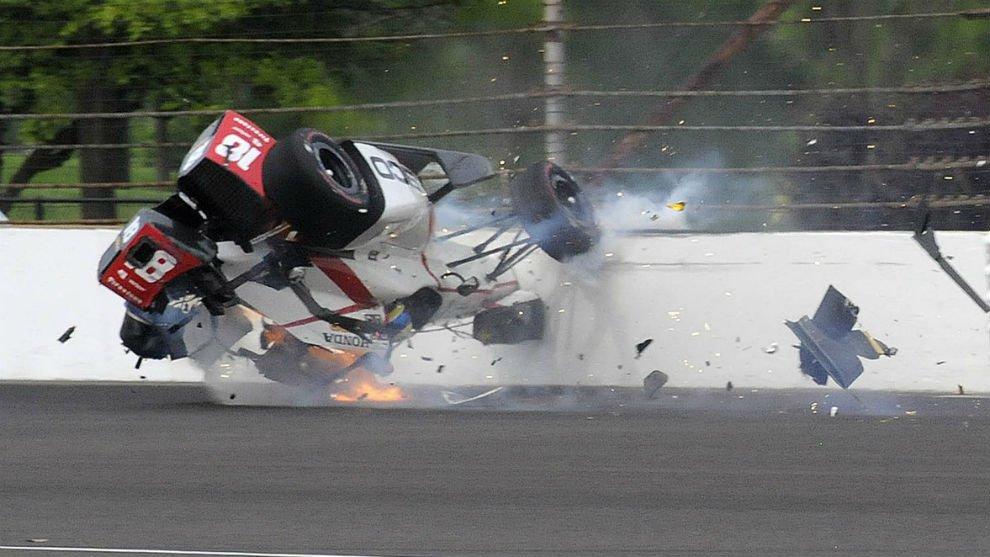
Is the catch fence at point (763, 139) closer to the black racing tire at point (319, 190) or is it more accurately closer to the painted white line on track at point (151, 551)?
the black racing tire at point (319, 190)

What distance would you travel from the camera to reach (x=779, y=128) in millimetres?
8727

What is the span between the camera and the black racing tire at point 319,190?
6805 millimetres

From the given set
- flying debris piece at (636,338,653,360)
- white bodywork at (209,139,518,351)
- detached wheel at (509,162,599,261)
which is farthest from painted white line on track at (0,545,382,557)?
flying debris piece at (636,338,653,360)

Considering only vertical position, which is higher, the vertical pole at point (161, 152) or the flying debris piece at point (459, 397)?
the vertical pole at point (161, 152)

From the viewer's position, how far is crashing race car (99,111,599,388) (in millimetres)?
6934

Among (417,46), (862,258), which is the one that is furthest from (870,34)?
(417,46)

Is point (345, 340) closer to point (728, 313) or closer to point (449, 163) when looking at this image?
point (449, 163)

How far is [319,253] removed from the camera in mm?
7316

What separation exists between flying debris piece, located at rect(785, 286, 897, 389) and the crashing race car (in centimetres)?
124

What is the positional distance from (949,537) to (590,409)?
2756 mm

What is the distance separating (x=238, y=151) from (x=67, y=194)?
3.00 m

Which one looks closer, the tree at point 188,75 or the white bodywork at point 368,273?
the white bodywork at point 368,273

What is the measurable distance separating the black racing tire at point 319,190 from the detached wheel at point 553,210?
0.84 meters

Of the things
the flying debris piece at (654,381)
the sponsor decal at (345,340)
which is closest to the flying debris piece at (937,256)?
the flying debris piece at (654,381)
